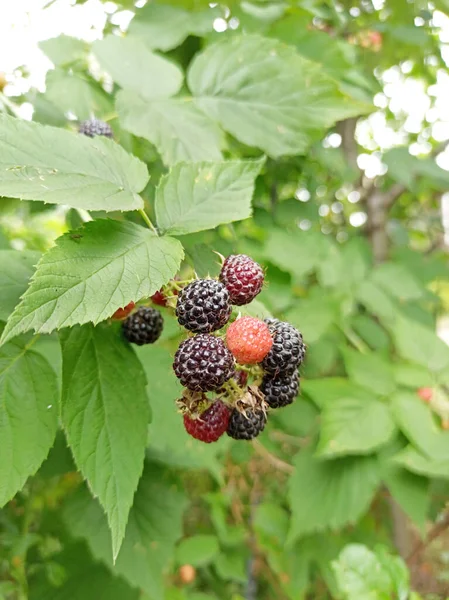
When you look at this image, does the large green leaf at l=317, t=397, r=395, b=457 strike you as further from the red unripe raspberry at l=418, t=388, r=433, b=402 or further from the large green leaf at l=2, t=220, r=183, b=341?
the large green leaf at l=2, t=220, r=183, b=341

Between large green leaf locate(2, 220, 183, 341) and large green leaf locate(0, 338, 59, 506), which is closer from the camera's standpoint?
large green leaf locate(2, 220, 183, 341)

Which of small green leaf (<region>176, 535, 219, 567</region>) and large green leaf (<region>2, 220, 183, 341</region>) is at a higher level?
large green leaf (<region>2, 220, 183, 341</region>)

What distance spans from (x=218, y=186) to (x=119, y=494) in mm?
561

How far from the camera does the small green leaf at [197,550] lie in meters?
2.12

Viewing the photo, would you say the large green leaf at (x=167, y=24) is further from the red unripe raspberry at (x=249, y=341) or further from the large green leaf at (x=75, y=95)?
the red unripe raspberry at (x=249, y=341)

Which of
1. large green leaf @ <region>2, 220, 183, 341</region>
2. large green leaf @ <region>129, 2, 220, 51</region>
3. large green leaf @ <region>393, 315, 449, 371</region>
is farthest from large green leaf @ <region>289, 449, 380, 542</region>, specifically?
large green leaf @ <region>129, 2, 220, 51</region>

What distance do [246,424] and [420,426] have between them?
97cm

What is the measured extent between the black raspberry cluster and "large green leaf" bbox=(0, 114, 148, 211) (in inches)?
7.4

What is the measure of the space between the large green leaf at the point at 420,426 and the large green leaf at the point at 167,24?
54.8 inches

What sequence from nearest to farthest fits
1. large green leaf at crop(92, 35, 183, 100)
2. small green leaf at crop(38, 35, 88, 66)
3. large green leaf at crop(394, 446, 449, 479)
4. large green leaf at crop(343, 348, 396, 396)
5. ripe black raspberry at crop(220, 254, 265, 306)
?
ripe black raspberry at crop(220, 254, 265, 306), large green leaf at crop(92, 35, 183, 100), large green leaf at crop(394, 446, 449, 479), small green leaf at crop(38, 35, 88, 66), large green leaf at crop(343, 348, 396, 396)

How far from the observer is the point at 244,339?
0.79 m

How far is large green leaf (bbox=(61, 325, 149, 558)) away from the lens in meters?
0.84

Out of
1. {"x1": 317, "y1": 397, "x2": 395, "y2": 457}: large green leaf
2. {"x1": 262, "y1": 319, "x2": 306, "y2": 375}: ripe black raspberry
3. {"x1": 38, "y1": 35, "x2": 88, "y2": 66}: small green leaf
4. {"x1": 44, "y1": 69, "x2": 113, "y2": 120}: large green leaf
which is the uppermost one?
{"x1": 38, "y1": 35, "x2": 88, "y2": 66}: small green leaf

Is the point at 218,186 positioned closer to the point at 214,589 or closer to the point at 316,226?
the point at 316,226
